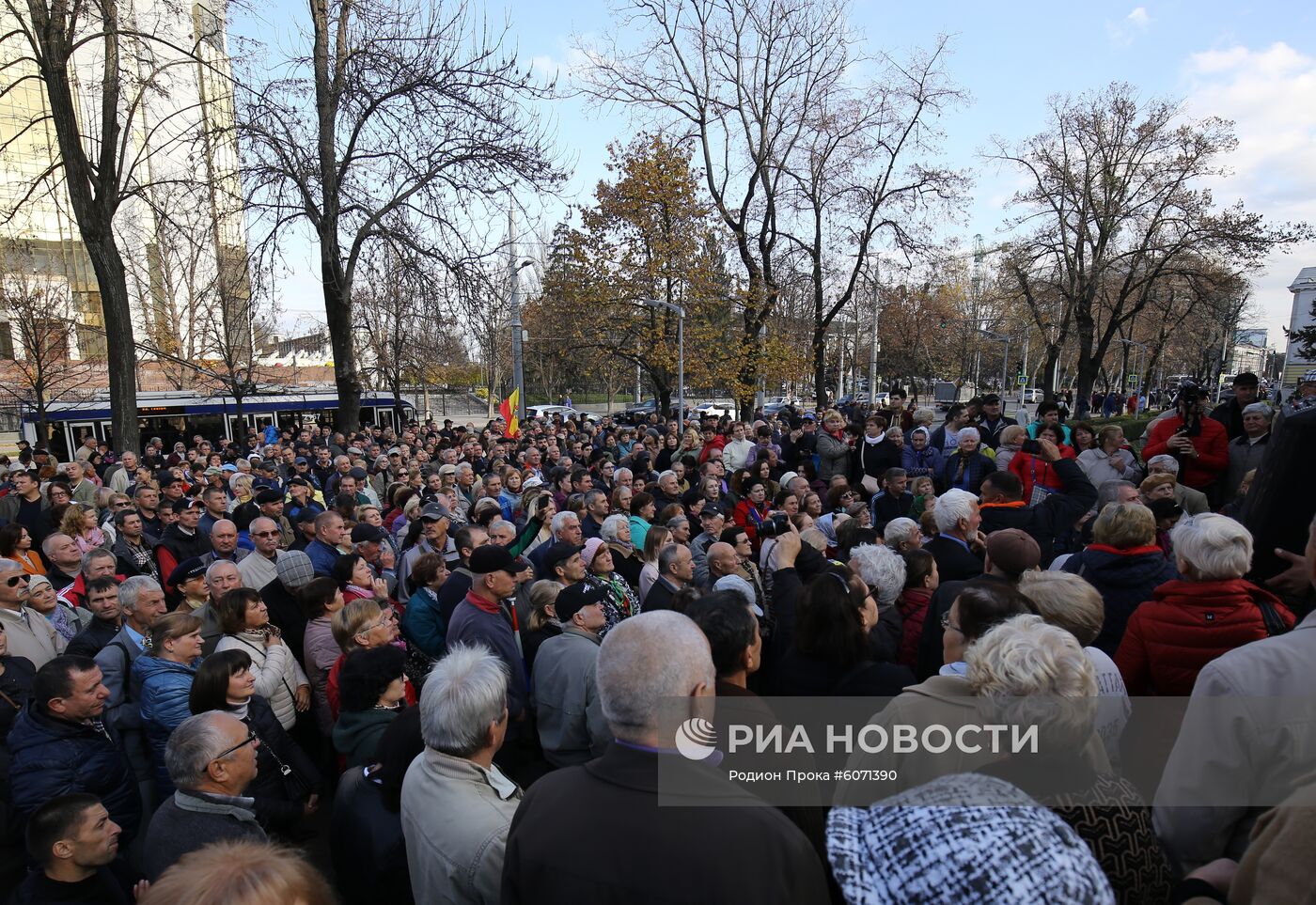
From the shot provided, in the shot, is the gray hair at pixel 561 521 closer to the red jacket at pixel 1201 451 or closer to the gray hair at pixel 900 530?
the gray hair at pixel 900 530

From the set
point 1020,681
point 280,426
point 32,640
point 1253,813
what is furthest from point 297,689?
point 280,426

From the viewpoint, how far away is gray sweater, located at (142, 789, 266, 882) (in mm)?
2445

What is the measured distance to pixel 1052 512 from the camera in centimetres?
564

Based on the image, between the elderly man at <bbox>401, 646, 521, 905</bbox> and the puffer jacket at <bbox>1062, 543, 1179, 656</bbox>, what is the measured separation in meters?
3.02

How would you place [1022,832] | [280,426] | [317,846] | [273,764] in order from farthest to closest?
[280,426], [317,846], [273,764], [1022,832]

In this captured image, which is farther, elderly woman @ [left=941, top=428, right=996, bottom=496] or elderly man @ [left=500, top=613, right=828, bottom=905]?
elderly woman @ [left=941, top=428, right=996, bottom=496]

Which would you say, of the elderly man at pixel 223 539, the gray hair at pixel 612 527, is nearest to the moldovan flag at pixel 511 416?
the elderly man at pixel 223 539

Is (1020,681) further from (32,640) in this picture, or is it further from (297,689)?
(32,640)

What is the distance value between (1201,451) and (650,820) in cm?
733

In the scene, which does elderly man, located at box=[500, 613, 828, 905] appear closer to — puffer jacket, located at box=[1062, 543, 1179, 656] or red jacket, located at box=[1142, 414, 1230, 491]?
puffer jacket, located at box=[1062, 543, 1179, 656]

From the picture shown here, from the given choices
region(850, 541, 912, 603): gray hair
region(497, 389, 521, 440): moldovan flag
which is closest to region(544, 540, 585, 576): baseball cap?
region(850, 541, 912, 603): gray hair

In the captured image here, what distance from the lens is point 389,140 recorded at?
1271cm

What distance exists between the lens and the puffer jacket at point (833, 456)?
9.80 meters

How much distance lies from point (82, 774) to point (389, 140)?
40.3 feet
